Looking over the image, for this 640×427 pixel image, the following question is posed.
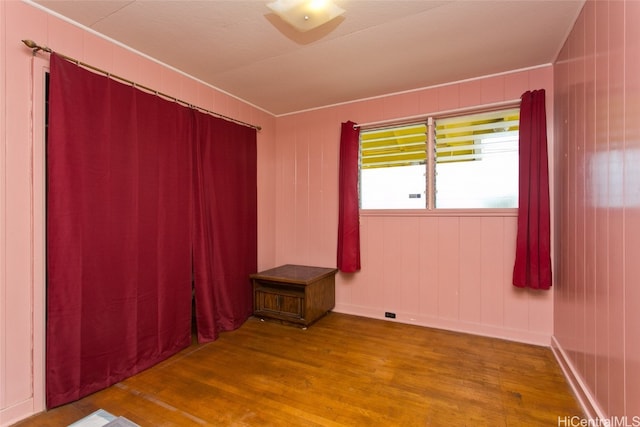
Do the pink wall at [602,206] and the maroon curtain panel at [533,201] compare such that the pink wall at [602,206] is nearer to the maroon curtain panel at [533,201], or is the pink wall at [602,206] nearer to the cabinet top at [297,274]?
the maroon curtain panel at [533,201]

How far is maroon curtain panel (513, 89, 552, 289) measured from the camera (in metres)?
2.51

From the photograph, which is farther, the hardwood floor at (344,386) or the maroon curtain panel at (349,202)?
the maroon curtain panel at (349,202)

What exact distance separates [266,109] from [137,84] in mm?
1658

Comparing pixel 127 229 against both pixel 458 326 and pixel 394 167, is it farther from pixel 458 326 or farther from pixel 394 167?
pixel 458 326

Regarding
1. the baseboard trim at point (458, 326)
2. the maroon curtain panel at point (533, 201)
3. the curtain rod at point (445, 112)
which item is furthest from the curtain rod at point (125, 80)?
the maroon curtain panel at point (533, 201)

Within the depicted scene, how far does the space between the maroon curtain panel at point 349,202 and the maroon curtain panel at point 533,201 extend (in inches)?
59.6

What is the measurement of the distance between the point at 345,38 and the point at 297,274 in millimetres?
2286

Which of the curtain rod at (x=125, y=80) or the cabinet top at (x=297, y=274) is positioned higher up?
the curtain rod at (x=125, y=80)

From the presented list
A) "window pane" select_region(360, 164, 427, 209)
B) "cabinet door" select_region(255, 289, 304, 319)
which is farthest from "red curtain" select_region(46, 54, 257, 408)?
"window pane" select_region(360, 164, 427, 209)

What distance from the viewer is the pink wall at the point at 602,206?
128cm

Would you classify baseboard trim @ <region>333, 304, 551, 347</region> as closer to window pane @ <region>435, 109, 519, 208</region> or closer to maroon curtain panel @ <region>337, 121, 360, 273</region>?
maroon curtain panel @ <region>337, 121, 360, 273</region>

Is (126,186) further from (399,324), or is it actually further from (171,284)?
(399,324)

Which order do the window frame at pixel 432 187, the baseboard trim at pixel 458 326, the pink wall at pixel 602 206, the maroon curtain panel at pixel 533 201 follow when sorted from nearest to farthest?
the pink wall at pixel 602 206 < the maroon curtain panel at pixel 533 201 < the baseboard trim at pixel 458 326 < the window frame at pixel 432 187

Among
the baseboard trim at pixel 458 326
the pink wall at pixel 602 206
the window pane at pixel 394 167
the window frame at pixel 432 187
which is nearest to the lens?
the pink wall at pixel 602 206
